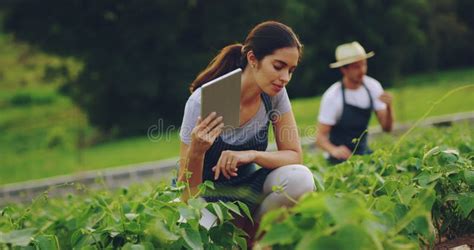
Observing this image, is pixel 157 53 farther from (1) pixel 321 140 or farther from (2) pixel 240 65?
(2) pixel 240 65

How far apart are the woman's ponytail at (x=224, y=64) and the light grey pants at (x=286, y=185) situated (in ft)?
1.74

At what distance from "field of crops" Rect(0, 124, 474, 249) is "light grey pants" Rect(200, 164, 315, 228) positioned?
Result: 156mm

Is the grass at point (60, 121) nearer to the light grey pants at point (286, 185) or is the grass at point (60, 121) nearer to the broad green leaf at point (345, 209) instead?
the light grey pants at point (286, 185)

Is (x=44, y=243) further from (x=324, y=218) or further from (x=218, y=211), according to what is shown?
(x=324, y=218)

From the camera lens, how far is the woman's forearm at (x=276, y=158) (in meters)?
3.48

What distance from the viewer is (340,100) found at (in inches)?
245

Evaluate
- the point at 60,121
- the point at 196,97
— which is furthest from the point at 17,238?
the point at 60,121

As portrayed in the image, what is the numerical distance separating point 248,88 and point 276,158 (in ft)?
1.13

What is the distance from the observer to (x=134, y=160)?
696 inches

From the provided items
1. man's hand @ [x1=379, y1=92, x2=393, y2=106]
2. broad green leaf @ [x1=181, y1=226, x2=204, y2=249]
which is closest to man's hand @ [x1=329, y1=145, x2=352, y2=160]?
man's hand @ [x1=379, y1=92, x2=393, y2=106]

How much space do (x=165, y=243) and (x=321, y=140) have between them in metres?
3.51

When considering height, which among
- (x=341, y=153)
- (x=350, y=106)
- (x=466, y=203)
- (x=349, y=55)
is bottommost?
(x=341, y=153)

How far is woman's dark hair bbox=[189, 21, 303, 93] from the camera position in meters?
3.44

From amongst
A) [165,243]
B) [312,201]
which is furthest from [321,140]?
[312,201]
